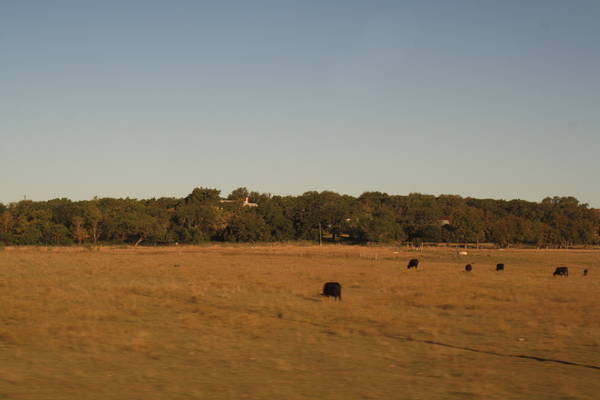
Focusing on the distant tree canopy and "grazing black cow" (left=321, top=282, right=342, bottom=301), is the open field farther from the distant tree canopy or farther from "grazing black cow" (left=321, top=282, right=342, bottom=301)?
the distant tree canopy

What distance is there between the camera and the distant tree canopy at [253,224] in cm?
9119

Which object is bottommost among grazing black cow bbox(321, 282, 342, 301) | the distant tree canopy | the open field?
the open field

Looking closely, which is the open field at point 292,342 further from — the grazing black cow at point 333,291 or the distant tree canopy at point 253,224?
the distant tree canopy at point 253,224

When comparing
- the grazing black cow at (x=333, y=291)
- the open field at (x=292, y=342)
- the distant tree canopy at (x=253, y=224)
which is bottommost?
the open field at (x=292, y=342)

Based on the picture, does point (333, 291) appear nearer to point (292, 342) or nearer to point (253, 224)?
point (292, 342)

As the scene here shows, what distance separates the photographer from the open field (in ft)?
35.9

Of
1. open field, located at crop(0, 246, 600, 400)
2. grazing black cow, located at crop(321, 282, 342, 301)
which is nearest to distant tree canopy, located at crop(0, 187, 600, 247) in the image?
open field, located at crop(0, 246, 600, 400)

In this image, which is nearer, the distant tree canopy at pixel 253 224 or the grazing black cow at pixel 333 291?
the grazing black cow at pixel 333 291

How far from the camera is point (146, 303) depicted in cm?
2358

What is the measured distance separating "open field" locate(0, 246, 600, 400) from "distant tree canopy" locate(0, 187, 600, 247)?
210 feet

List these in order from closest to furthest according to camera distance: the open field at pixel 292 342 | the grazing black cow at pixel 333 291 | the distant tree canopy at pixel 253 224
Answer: the open field at pixel 292 342, the grazing black cow at pixel 333 291, the distant tree canopy at pixel 253 224

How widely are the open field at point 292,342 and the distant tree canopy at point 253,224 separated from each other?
210 ft

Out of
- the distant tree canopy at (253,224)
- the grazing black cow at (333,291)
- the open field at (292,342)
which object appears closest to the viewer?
the open field at (292,342)

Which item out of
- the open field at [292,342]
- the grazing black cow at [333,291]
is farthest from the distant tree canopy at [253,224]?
the grazing black cow at [333,291]
